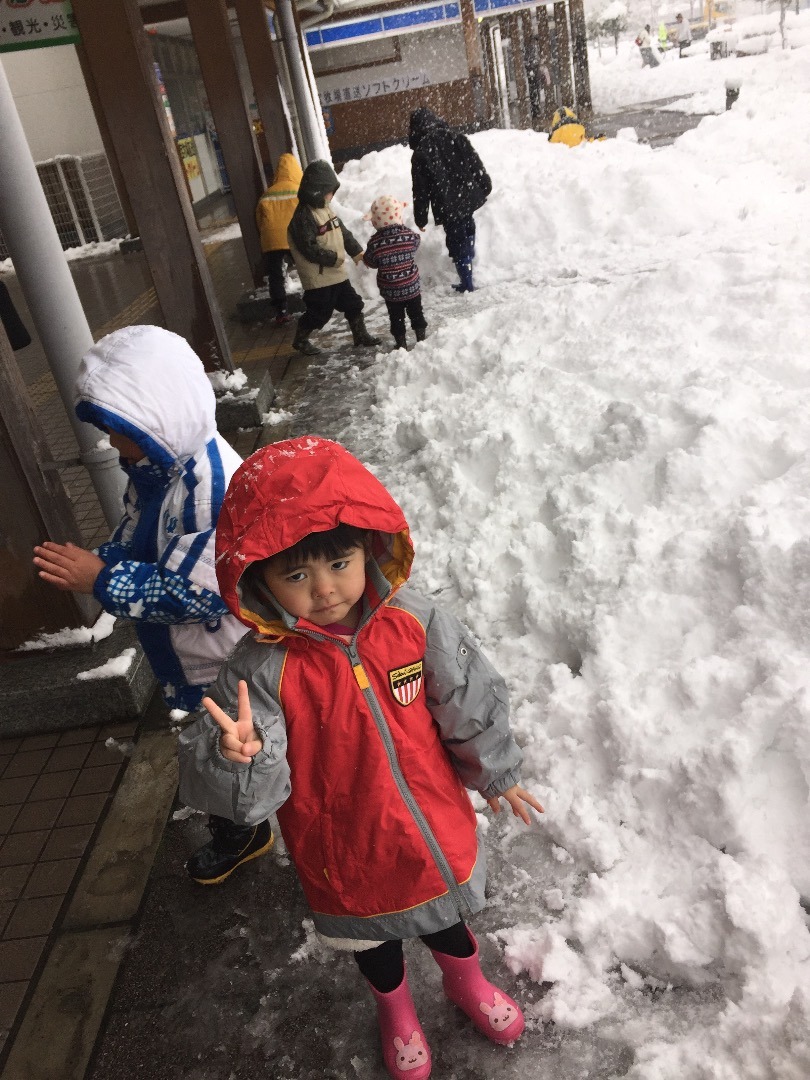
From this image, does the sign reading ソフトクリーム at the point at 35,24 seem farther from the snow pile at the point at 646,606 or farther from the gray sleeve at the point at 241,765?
the gray sleeve at the point at 241,765

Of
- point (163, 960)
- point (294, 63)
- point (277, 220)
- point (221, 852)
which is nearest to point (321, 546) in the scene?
point (221, 852)

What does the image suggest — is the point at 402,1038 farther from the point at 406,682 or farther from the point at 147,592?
the point at 147,592

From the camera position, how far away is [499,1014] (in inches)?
81.4

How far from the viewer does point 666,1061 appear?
1958mm

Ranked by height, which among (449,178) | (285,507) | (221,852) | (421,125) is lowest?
(221,852)

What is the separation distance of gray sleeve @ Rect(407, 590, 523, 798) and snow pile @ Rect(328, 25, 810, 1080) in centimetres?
66

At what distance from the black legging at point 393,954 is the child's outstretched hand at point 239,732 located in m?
0.72

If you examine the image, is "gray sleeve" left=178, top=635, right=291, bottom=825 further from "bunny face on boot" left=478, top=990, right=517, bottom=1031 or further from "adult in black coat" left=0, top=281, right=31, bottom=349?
"adult in black coat" left=0, top=281, right=31, bottom=349

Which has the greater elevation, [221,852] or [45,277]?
[45,277]

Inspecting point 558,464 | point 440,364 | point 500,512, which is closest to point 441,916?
point 500,512

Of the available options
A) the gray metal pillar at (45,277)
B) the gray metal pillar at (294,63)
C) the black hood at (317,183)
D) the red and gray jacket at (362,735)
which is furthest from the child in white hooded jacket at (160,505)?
the gray metal pillar at (294,63)

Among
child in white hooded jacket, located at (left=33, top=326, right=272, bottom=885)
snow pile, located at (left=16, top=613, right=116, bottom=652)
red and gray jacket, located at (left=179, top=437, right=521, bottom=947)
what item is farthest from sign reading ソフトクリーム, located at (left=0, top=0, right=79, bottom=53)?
red and gray jacket, located at (left=179, top=437, right=521, bottom=947)

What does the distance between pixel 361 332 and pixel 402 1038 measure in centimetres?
669

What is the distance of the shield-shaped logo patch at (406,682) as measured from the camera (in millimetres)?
1826
